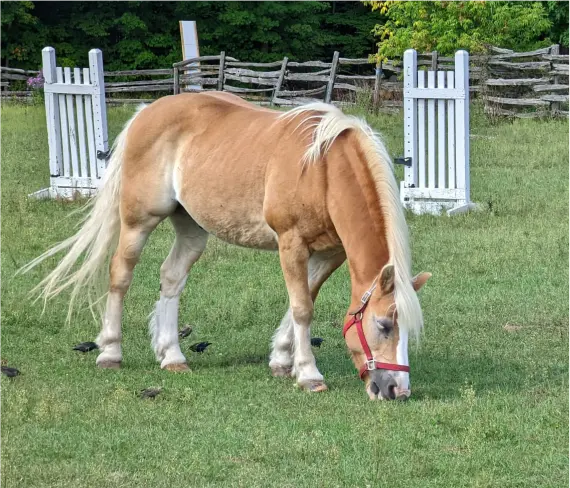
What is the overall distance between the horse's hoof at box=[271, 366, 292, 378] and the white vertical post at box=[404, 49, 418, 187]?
6.05m

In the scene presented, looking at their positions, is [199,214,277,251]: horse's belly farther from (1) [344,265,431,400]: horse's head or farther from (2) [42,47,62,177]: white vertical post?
(2) [42,47,62,177]: white vertical post

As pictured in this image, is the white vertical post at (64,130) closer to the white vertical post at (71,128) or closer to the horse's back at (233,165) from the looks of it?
the white vertical post at (71,128)

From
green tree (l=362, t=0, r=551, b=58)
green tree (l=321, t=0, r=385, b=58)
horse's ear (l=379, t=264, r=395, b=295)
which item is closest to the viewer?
horse's ear (l=379, t=264, r=395, b=295)

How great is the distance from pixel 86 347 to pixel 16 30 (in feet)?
109

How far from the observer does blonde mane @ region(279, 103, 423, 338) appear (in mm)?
5688

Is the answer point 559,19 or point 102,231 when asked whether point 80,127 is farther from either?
point 559,19

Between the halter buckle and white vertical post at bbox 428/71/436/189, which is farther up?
white vertical post at bbox 428/71/436/189

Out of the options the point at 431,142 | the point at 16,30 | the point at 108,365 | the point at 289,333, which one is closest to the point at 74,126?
the point at 431,142

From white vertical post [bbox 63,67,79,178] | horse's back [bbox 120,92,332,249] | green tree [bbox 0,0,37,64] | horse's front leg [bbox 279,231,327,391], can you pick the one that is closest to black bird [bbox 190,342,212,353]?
horse's back [bbox 120,92,332,249]

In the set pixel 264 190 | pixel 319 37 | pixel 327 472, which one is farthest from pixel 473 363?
pixel 319 37

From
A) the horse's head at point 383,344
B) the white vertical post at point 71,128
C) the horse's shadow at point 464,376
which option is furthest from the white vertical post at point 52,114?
the horse's head at point 383,344

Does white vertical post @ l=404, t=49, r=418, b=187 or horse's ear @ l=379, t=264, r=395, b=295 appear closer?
horse's ear @ l=379, t=264, r=395, b=295

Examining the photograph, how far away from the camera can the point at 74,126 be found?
13.6 metres

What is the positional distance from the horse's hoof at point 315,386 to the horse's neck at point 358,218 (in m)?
0.65
